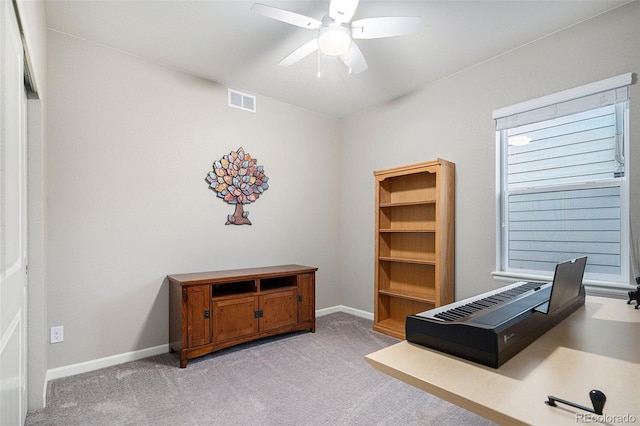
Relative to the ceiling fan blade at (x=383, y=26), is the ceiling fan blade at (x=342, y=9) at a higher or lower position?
higher

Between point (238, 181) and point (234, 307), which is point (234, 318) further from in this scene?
point (238, 181)

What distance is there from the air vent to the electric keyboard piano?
10.2 feet

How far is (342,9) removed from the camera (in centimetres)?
189

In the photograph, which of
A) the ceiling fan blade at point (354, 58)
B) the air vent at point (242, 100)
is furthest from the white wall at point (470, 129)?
the air vent at point (242, 100)

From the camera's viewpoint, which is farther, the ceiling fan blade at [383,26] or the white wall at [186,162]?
the white wall at [186,162]

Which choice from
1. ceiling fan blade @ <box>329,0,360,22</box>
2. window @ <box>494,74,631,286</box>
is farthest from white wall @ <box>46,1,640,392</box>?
ceiling fan blade @ <box>329,0,360,22</box>

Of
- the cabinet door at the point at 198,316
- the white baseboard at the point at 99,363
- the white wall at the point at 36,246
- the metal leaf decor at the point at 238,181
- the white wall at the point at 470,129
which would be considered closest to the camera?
the white wall at the point at 36,246

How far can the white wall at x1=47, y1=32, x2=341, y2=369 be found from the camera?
2.53 metres

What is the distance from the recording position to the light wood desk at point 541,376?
27.4 inches

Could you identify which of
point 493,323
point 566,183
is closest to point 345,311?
point 566,183

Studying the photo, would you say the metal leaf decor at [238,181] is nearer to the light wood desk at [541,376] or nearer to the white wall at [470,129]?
the white wall at [470,129]

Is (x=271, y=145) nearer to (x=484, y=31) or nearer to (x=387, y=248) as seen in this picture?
(x=387, y=248)

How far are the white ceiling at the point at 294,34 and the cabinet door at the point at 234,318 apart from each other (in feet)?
7.37

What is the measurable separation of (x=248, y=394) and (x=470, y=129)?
300cm
